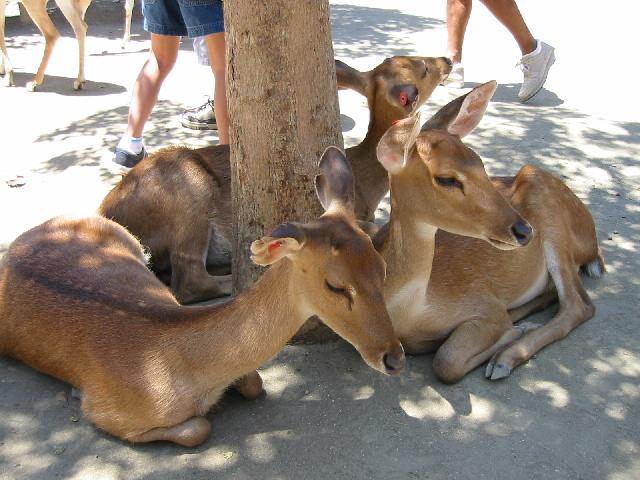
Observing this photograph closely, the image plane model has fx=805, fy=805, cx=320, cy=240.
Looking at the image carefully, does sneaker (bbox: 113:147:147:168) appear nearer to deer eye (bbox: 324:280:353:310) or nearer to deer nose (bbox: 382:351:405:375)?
deer eye (bbox: 324:280:353:310)

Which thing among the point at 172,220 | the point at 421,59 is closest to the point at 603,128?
the point at 421,59

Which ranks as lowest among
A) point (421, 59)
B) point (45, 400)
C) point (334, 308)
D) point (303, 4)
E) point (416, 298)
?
point (45, 400)

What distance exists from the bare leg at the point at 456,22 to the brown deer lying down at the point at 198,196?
3083mm

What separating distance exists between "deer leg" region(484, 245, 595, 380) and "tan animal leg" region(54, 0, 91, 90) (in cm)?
619

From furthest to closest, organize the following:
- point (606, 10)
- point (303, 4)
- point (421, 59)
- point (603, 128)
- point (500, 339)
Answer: point (606, 10)
point (603, 128)
point (421, 59)
point (500, 339)
point (303, 4)

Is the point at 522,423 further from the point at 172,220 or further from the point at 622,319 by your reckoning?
the point at 172,220

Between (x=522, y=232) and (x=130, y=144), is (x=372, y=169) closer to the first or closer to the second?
(x=522, y=232)

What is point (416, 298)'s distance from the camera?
403 centimetres

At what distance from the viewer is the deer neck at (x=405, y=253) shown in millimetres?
3852

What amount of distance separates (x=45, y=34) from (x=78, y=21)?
0.42 m

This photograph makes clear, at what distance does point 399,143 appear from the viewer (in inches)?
146

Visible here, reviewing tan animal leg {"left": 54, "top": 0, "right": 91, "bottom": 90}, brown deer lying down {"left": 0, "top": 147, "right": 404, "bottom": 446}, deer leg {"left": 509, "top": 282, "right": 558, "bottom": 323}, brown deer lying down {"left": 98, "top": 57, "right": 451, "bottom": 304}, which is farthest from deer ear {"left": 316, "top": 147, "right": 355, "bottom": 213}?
tan animal leg {"left": 54, "top": 0, "right": 91, "bottom": 90}

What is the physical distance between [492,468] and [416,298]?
98 cm

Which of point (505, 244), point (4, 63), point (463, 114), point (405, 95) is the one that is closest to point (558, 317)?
point (505, 244)
